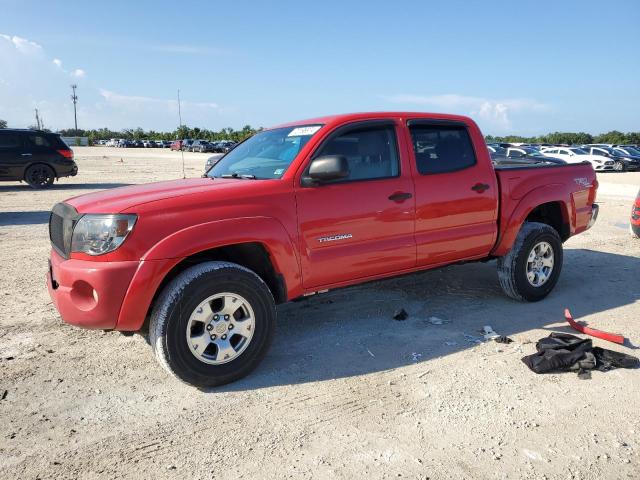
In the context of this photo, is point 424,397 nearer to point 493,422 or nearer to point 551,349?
point 493,422

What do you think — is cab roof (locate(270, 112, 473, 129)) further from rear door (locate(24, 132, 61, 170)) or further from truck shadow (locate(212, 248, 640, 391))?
rear door (locate(24, 132, 61, 170))

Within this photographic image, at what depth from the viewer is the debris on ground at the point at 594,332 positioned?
4.19m

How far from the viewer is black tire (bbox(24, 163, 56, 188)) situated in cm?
1600

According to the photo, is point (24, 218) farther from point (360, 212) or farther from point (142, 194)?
point (360, 212)

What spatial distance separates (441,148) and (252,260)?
2.05 meters

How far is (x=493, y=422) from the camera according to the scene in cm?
307

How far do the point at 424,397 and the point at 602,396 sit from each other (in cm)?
116

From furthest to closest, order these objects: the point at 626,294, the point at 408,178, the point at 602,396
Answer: the point at 626,294
the point at 408,178
the point at 602,396

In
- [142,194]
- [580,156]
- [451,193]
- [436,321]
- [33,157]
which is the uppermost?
[33,157]

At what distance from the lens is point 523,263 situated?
509 cm

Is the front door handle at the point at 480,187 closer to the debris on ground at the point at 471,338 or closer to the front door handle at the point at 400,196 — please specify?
the front door handle at the point at 400,196

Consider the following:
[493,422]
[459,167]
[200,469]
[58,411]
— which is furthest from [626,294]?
[58,411]

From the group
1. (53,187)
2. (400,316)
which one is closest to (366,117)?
(400,316)

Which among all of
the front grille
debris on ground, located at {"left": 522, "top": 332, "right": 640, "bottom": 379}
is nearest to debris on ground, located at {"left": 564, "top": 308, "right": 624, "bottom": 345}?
debris on ground, located at {"left": 522, "top": 332, "right": 640, "bottom": 379}
